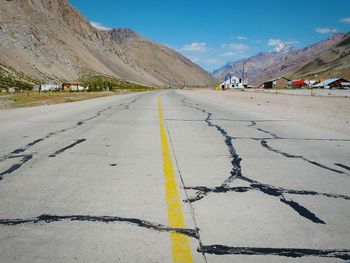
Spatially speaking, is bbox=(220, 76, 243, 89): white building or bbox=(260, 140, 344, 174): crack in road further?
bbox=(220, 76, 243, 89): white building

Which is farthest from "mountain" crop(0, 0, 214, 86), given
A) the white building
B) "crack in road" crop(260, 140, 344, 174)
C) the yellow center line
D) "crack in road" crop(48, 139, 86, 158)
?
the yellow center line

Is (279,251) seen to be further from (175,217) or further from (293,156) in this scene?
(293,156)

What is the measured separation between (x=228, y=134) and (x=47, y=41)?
397 feet

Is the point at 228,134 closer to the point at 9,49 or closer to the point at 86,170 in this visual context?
the point at 86,170

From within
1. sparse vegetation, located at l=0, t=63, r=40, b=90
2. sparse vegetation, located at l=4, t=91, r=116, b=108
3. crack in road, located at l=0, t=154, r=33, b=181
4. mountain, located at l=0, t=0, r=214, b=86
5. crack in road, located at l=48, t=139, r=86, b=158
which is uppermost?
mountain, located at l=0, t=0, r=214, b=86

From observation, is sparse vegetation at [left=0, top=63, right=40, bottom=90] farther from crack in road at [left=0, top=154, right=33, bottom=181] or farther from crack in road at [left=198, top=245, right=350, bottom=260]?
crack in road at [left=198, top=245, right=350, bottom=260]

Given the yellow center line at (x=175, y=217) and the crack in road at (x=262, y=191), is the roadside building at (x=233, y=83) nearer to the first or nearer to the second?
the crack in road at (x=262, y=191)

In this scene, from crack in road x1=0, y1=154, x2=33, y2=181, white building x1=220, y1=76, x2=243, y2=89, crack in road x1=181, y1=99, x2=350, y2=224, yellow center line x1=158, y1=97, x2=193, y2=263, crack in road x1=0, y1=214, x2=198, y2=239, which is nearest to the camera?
yellow center line x1=158, y1=97, x2=193, y2=263

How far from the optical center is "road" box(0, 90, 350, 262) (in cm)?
301

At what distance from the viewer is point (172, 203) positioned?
4055mm

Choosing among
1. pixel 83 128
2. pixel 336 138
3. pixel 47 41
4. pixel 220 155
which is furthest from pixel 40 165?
pixel 47 41

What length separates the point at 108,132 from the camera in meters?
9.68

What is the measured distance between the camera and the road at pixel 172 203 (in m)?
3.01

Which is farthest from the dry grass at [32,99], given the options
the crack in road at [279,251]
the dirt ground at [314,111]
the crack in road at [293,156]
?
the crack in road at [279,251]
